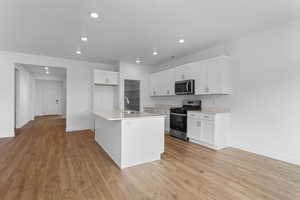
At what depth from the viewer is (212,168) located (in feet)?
8.55

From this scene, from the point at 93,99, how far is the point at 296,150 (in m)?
5.80

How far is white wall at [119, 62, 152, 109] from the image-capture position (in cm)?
589

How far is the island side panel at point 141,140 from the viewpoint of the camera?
2668mm

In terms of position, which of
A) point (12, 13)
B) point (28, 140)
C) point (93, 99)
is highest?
point (12, 13)

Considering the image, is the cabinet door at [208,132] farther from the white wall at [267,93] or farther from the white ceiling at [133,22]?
the white ceiling at [133,22]

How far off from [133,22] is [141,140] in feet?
7.56

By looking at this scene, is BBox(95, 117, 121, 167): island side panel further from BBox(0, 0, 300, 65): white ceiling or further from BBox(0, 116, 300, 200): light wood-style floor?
BBox(0, 0, 300, 65): white ceiling

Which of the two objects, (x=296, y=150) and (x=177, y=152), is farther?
(x=177, y=152)

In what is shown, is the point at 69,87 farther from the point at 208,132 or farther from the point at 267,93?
the point at 267,93

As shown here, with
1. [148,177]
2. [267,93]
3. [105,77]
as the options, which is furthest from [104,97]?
[267,93]

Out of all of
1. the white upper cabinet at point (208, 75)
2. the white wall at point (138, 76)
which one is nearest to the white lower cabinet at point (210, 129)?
the white upper cabinet at point (208, 75)

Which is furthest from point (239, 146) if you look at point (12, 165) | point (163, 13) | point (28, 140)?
point (28, 140)

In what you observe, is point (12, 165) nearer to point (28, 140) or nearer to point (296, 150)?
point (28, 140)

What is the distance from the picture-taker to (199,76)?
4262 millimetres
